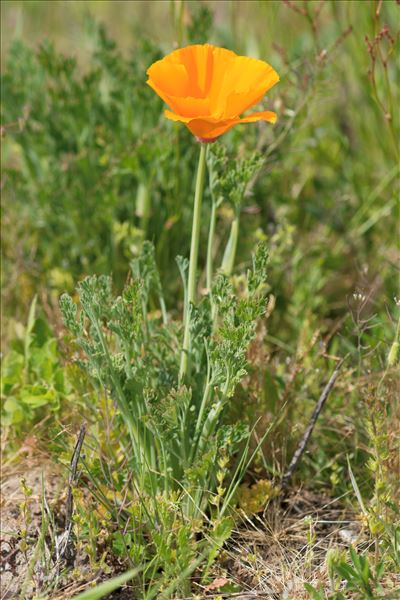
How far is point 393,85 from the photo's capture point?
10.8ft

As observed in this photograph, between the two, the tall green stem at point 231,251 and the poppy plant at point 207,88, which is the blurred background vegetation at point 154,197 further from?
the poppy plant at point 207,88

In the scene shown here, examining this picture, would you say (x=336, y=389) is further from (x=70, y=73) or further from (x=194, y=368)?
(x=70, y=73)

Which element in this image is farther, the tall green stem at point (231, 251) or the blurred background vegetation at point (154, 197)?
the blurred background vegetation at point (154, 197)

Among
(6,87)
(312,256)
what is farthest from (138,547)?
(6,87)

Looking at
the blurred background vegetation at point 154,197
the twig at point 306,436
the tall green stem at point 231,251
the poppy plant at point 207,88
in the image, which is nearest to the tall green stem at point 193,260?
the poppy plant at point 207,88

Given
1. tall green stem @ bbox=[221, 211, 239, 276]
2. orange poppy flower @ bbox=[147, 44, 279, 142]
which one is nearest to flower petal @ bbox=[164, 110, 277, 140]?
orange poppy flower @ bbox=[147, 44, 279, 142]

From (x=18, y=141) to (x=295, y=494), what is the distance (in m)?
1.51

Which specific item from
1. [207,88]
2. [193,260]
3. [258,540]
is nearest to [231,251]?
[193,260]

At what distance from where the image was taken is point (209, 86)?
5.50 ft

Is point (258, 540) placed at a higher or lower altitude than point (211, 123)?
lower

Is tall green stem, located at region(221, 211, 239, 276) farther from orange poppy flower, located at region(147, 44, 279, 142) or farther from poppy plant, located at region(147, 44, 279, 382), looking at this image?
orange poppy flower, located at region(147, 44, 279, 142)

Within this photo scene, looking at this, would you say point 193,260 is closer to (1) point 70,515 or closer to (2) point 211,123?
(2) point 211,123

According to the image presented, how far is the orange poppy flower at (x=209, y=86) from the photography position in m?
1.54

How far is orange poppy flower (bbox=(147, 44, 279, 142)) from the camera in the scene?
1537 millimetres
